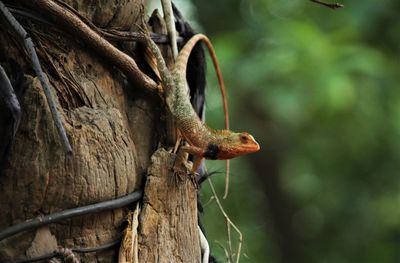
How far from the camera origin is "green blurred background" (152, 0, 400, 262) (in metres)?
3.97

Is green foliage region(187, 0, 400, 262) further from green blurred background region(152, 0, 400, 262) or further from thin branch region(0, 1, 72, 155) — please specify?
thin branch region(0, 1, 72, 155)

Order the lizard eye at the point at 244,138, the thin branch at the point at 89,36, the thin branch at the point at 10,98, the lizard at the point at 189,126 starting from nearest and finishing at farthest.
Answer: the thin branch at the point at 10,98
the thin branch at the point at 89,36
the lizard at the point at 189,126
the lizard eye at the point at 244,138

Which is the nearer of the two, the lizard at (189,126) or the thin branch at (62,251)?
the thin branch at (62,251)

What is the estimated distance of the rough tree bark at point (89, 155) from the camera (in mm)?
1496

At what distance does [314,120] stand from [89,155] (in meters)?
4.32

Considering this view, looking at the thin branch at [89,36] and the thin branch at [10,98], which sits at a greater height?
the thin branch at [89,36]

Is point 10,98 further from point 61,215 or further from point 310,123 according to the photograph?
point 310,123

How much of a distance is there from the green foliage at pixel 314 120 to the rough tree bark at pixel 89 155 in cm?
112

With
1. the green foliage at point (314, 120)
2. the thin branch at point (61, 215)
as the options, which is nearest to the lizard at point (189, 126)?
the thin branch at point (61, 215)

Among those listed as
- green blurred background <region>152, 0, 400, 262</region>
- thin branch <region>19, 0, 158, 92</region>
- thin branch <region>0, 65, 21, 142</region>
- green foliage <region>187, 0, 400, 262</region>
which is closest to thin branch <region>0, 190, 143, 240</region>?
thin branch <region>0, 65, 21, 142</region>

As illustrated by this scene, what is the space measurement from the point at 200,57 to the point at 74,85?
1.66 feet

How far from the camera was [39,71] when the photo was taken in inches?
54.6

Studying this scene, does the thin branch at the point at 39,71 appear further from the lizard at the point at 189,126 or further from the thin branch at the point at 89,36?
the lizard at the point at 189,126

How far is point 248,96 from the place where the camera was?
6109 mm
